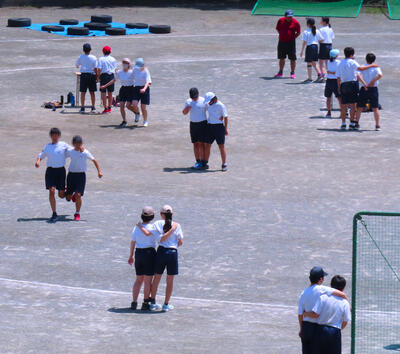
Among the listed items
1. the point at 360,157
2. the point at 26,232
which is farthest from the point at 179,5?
the point at 26,232

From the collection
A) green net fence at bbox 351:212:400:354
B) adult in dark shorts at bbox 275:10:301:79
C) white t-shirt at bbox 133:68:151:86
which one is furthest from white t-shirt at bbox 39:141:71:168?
adult in dark shorts at bbox 275:10:301:79

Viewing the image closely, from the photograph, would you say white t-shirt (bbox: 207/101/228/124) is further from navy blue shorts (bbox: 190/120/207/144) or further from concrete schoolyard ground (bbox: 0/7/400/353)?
concrete schoolyard ground (bbox: 0/7/400/353)

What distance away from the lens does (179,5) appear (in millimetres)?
48375

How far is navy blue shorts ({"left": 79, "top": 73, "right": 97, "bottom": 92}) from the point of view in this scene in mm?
27750

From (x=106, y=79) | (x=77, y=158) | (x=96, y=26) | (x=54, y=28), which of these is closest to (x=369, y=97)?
(x=106, y=79)

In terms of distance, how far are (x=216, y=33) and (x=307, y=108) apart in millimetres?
13782

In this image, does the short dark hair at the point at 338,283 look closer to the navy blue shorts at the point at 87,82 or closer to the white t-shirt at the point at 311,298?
the white t-shirt at the point at 311,298

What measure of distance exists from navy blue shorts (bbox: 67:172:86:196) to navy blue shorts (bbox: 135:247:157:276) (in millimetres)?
4640

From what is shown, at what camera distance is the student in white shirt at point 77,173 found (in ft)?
59.7

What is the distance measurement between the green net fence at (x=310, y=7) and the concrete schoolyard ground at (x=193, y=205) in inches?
393

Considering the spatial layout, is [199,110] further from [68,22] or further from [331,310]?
[68,22]

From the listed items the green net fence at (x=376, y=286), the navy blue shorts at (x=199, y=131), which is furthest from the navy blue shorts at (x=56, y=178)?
the green net fence at (x=376, y=286)

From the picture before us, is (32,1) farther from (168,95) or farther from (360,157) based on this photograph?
(360,157)

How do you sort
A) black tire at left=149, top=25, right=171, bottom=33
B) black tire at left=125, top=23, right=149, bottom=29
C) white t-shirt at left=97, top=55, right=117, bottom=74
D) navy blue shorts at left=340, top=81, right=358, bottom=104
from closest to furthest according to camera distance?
navy blue shorts at left=340, top=81, right=358, bottom=104 < white t-shirt at left=97, top=55, right=117, bottom=74 < black tire at left=149, top=25, right=171, bottom=33 < black tire at left=125, top=23, right=149, bottom=29
